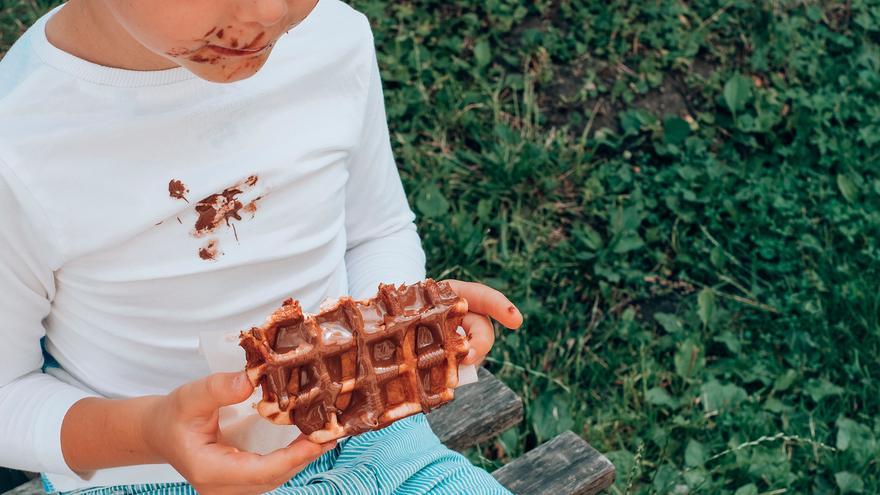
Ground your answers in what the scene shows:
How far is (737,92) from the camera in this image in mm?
3543

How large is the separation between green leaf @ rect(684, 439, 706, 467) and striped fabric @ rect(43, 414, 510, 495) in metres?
1.02

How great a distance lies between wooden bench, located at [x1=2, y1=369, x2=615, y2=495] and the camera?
2051 mm

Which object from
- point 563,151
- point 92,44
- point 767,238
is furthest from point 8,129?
point 767,238

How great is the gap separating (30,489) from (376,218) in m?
0.89

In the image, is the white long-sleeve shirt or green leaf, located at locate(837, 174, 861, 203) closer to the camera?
the white long-sleeve shirt

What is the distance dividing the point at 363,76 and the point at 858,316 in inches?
74.4

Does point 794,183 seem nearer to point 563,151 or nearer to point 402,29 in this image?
point 563,151

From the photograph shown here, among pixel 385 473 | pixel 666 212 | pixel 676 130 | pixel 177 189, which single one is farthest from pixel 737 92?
pixel 177 189

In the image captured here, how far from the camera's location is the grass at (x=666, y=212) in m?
2.62

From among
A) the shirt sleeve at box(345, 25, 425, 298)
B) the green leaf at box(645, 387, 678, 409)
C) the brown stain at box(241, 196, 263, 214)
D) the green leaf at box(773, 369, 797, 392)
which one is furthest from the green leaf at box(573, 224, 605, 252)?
the brown stain at box(241, 196, 263, 214)

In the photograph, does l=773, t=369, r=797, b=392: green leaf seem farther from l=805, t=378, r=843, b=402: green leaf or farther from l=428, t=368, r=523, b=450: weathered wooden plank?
l=428, t=368, r=523, b=450: weathered wooden plank

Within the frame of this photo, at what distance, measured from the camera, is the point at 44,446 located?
1.44 meters

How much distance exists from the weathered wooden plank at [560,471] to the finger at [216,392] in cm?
100

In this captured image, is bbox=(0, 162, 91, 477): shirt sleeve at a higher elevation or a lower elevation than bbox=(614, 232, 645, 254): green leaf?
higher
